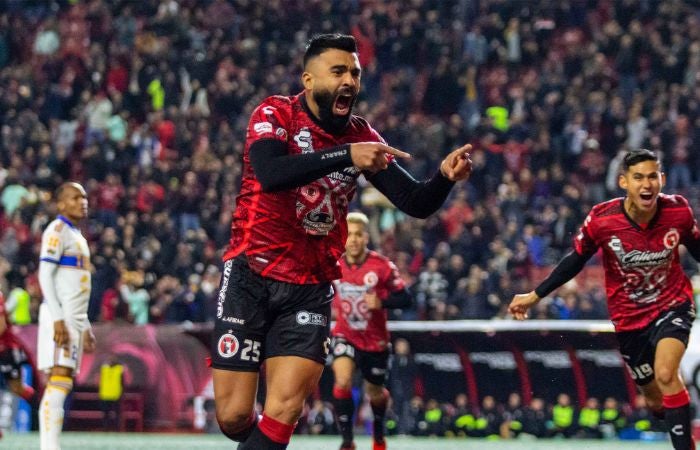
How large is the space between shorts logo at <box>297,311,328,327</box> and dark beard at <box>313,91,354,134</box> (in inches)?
40.7

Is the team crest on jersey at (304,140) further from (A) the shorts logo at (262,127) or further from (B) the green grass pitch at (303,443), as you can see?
(B) the green grass pitch at (303,443)

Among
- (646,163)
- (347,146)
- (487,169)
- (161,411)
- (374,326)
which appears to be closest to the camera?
(347,146)

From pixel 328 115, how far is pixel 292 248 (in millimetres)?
777

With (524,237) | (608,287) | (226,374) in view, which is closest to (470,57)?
(524,237)

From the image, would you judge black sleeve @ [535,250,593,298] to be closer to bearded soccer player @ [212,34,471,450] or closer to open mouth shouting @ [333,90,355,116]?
bearded soccer player @ [212,34,471,450]

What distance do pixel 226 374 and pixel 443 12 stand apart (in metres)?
22.7

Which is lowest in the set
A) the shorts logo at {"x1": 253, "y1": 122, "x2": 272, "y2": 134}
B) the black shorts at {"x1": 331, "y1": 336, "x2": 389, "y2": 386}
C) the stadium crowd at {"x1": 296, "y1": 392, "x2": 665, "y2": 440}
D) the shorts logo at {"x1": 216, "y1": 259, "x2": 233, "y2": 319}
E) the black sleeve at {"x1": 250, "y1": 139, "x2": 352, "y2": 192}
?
the stadium crowd at {"x1": 296, "y1": 392, "x2": 665, "y2": 440}

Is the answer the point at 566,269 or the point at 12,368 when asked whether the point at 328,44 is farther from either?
the point at 12,368

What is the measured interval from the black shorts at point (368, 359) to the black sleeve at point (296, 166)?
22.5ft

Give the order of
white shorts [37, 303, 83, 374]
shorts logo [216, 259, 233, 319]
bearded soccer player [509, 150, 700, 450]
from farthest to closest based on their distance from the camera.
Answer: white shorts [37, 303, 83, 374] < bearded soccer player [509, 150, 700, 450] < shorts logo [216, 259, 233, 319]

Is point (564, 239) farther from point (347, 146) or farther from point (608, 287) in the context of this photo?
point (347, 146)

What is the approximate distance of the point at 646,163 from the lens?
33.0 feet

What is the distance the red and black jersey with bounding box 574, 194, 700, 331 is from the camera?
1015 centimetres

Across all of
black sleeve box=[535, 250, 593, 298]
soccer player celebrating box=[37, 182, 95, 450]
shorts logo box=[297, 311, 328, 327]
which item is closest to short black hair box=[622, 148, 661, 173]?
black sleeve box=[535, 250, 593, 298]
